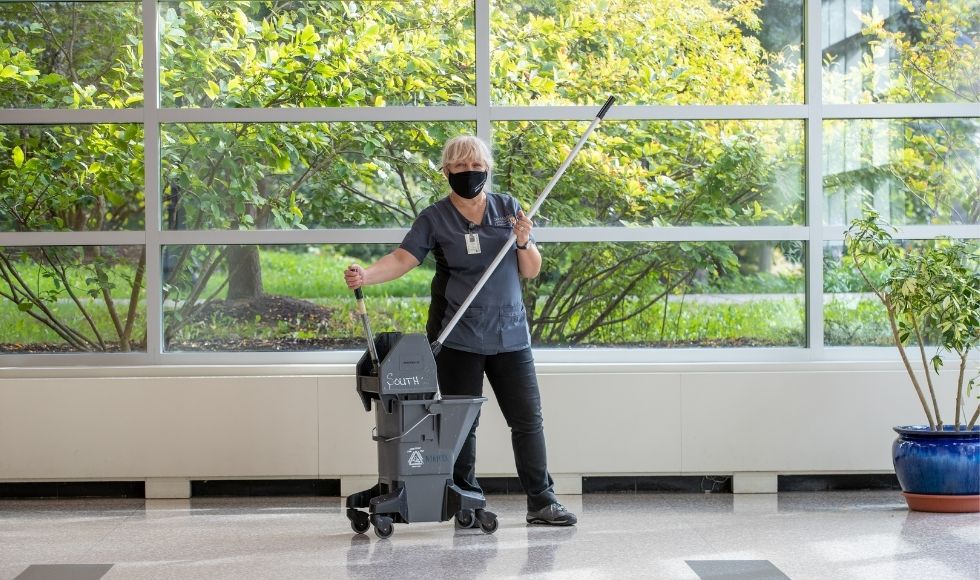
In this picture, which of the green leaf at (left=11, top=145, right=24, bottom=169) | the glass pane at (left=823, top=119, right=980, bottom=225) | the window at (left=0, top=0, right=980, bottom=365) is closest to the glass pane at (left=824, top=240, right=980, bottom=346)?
the window at (left=0, top=0, right=980, bottom=365)

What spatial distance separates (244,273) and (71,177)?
83 centimetres

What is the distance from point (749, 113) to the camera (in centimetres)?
477

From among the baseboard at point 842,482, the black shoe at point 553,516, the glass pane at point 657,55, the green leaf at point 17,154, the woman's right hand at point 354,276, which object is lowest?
the baseboard at point 842,482

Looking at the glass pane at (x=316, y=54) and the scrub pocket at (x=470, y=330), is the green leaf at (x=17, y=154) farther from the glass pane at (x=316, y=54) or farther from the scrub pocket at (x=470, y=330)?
the scrub pocket at (x=470, y=330)

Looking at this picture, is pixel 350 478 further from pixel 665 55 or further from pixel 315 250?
pixel 665 55

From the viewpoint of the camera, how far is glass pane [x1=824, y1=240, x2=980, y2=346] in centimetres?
479

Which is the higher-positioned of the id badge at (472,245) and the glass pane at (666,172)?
the glass pane at (666,172)

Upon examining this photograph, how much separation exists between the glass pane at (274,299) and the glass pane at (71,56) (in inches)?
28.4

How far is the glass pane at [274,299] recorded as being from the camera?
476 centimetres

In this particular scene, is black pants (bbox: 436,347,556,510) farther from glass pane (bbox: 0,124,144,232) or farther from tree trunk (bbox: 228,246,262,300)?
glass pane (bbox: 0,124,144,232)

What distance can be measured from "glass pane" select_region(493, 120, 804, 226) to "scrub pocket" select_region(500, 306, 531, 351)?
1.04 m

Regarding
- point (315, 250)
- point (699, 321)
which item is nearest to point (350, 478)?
point (315, 250)

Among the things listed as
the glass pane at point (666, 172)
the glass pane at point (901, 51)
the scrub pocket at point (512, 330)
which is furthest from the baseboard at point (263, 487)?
the glass pane at point (901, 51)

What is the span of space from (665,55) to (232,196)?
6.24 ft
